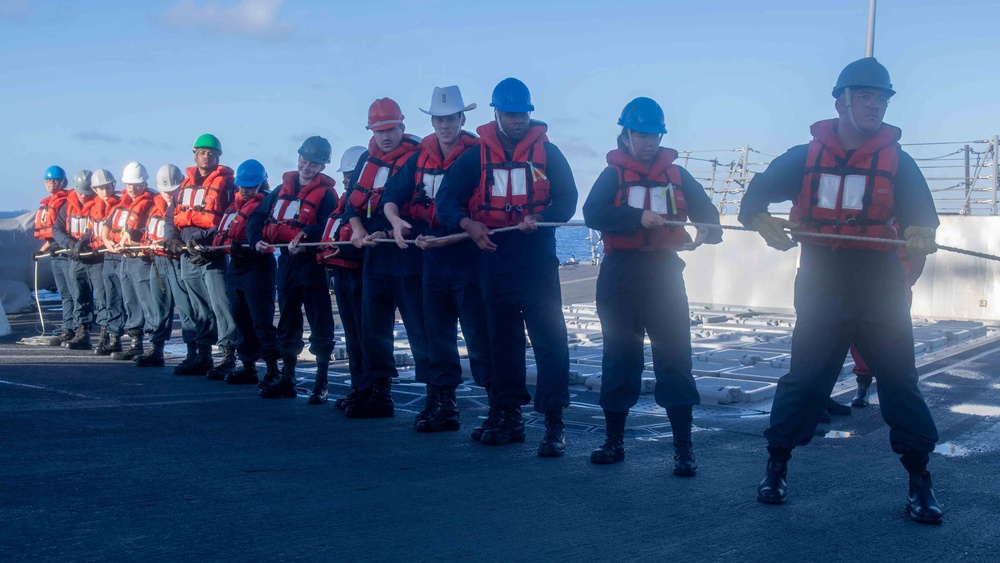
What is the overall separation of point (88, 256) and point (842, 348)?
423 inches

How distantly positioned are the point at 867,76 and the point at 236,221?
A: 6315 mm

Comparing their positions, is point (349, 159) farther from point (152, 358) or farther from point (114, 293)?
point (114, 293)

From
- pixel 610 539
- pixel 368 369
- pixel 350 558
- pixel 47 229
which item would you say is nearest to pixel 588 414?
pixel 368 369

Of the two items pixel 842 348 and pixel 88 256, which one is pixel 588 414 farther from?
pixel 88 256

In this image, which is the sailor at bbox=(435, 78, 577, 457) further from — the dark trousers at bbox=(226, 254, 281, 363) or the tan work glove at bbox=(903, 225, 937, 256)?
the dark trousers at bbox=(226, 254, 281, 363)

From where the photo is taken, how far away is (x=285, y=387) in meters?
8.93

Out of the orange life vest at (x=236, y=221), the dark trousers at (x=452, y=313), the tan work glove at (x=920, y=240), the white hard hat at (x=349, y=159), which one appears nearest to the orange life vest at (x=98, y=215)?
the orange life vest at (x=236, y=221)

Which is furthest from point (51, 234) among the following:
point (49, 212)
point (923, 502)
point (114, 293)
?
point (923, 502)

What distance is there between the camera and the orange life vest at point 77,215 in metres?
13.4

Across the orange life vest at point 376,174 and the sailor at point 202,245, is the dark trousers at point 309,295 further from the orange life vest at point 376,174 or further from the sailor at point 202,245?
the sailor at point 202,245

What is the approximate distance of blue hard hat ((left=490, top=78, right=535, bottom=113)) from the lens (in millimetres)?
6387

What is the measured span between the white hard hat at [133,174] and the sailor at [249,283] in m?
2.80

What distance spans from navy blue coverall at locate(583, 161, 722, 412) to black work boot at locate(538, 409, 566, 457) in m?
0.43

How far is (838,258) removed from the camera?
4.98m
